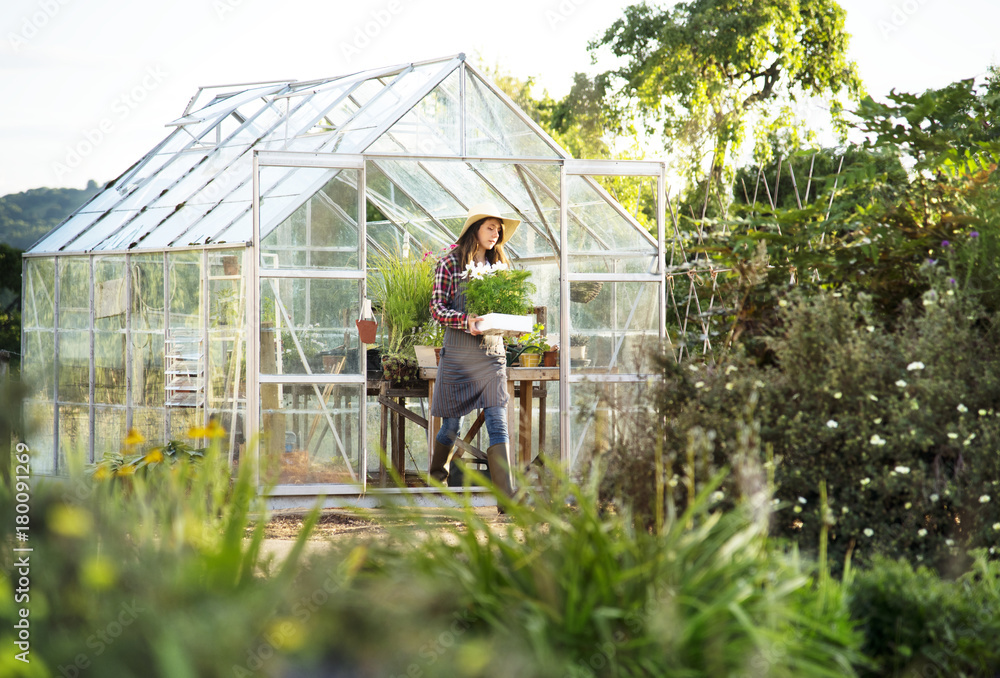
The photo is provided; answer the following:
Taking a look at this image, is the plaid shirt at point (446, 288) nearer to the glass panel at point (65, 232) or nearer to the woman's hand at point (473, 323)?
the woman's hand at point (473, 323)

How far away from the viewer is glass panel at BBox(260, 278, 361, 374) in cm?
639

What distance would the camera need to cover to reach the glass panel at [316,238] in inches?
254

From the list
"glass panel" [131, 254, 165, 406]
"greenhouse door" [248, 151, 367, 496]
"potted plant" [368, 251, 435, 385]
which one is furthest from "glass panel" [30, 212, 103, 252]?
"potted plant" [368, 251, 435, 385]

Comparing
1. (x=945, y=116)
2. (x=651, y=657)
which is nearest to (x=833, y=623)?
(x=651, y=657)

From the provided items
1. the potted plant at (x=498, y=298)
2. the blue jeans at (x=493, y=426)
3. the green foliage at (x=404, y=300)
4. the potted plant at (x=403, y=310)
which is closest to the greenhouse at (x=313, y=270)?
the potted plant at (x=403, y=310)

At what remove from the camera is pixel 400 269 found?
23.6 feet

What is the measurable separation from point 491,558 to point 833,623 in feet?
2.95

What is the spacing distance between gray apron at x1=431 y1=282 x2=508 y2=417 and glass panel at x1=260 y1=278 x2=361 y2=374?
98cm

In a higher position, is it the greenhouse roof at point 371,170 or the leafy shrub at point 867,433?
the greenhouse roof at point 371,170

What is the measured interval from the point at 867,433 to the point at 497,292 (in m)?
2.61

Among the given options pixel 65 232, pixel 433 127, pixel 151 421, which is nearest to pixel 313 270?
pixel 433 127

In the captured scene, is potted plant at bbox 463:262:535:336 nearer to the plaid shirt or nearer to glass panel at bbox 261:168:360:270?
the plaid shirt

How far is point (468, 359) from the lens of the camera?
226 inches

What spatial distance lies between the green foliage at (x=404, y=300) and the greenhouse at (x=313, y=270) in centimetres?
39
